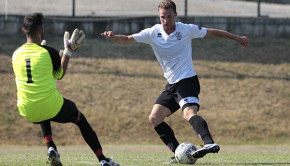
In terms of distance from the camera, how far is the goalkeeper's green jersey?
598 centimetres

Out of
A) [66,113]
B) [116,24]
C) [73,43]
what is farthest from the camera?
[116,24]

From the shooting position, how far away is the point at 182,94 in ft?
23.8

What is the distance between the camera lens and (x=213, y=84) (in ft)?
56.7

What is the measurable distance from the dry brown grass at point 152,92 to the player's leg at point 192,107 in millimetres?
7761

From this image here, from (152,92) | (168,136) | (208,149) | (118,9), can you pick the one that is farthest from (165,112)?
(118,9)

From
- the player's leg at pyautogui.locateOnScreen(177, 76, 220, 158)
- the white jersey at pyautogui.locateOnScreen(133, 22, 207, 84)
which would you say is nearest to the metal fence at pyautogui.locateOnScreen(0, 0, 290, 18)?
the white jersey at pyautogui.locateOnScreen(133, 22, 207, 84)

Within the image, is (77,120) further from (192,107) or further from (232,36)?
(232,36)

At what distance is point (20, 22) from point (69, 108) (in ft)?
42.6

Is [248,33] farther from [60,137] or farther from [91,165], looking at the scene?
[91,165]

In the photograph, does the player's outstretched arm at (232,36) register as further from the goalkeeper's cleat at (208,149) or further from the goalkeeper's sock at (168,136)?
the goalkeeper's cleat at (208,149)

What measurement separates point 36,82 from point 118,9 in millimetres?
14361

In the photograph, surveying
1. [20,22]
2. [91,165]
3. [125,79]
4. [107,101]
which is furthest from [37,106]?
[20,22]

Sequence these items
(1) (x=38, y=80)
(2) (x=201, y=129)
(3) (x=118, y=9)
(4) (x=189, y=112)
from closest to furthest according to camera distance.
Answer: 1. (1) (x=38, y=80)
2. (2) (x=201, y=129)
3. (4) (x=189, y=112)
4. (3) (x=118, y=9)

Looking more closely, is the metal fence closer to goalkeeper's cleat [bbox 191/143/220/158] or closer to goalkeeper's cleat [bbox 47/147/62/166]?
goalkeeper's cleat [bbox 47/147/62/166]
